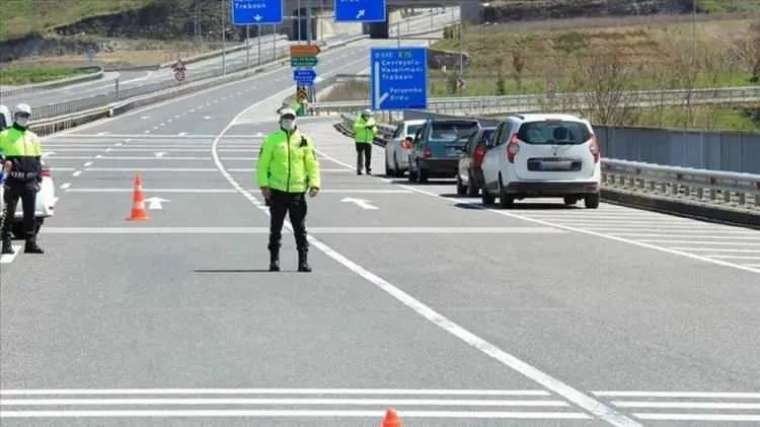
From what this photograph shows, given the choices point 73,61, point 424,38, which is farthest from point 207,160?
point 73,61

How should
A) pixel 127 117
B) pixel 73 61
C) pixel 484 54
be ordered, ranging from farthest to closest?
pixel 73 61 < pixel 484 54 < pixel 127 117

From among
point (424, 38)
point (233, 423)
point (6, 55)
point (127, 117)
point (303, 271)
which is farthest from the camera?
point (6, 55)

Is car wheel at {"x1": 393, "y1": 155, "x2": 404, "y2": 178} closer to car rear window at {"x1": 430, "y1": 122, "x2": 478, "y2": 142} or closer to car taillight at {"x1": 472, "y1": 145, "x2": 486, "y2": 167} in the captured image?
car rear window at {"x1": 430, "y1": 122, "x2": 478, "y2": 142}

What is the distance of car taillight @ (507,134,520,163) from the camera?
1180 inches

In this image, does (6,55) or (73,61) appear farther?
(6,55)

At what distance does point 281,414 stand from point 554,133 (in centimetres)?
2081

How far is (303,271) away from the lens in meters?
18.5

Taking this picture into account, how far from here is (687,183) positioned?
30.7 meters

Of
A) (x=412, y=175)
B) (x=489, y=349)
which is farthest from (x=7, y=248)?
(x=412, y=175)

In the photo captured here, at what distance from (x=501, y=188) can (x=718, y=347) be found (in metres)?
17.6

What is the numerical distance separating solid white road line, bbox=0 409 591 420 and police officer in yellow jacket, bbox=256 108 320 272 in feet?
27.7

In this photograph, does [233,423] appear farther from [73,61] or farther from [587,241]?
[73,61]

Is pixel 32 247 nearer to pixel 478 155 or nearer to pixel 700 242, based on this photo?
pixel 700 242

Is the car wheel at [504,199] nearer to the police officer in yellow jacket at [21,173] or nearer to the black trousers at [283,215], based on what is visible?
the police officer in yellow jacket at [21,173]
